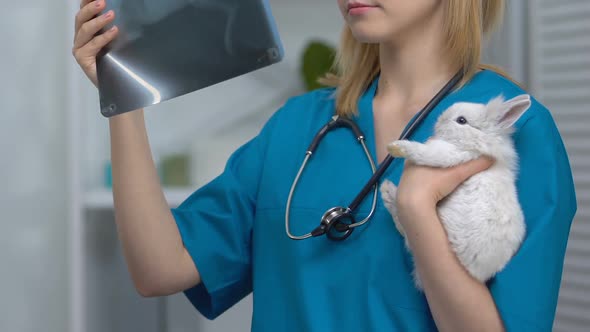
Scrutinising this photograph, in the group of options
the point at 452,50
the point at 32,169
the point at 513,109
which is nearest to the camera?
the point at 513,109

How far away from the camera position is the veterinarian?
76 cm

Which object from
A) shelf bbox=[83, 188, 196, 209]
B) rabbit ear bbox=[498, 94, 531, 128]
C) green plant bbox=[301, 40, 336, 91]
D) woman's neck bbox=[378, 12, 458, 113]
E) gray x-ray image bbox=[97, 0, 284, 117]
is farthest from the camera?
green plant bbox=[301, 40, 336, 91]

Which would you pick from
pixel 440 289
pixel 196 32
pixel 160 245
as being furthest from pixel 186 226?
pixel 440 289

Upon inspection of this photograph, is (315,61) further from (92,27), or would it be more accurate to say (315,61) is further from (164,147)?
(92,27)

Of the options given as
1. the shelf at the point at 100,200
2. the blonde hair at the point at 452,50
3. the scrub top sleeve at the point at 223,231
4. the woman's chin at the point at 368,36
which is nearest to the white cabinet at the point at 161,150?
the shelf at the point at 100,200

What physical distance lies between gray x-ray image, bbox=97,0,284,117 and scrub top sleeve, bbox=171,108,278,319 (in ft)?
0.73

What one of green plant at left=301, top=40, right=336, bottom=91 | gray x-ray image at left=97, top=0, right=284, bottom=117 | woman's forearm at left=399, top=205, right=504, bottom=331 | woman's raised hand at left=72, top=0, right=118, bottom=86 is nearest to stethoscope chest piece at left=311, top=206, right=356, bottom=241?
woman's forearm at left=399, top=205, right=504, bottom=331

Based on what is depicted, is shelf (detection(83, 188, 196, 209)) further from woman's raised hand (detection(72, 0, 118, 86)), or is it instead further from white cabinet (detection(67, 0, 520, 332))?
woman's raised hand (detection(72, 0, 118, 86))

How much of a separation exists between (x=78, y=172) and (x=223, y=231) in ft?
1.26

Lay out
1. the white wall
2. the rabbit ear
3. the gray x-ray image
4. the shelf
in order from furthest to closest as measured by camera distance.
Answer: the shelf < the white wall < the gray x-ray image < the rabbit ear

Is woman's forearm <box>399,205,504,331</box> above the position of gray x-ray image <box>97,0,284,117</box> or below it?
below

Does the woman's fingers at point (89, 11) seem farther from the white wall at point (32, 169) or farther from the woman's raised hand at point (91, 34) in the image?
the white wall at point (32, 169)

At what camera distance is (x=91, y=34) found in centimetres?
84

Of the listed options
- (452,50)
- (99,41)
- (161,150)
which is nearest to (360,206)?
(452,50)
